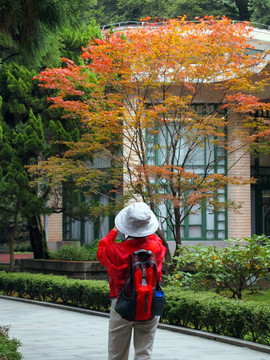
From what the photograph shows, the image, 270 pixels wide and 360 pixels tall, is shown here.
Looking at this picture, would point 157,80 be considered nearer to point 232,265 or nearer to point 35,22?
point 232,265

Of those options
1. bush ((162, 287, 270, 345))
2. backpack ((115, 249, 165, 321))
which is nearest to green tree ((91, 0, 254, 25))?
bush ((162, 287, 270, 345))

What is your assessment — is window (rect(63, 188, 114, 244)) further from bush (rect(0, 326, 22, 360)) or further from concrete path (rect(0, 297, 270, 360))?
bush (rect(0, 326, 22, 360))

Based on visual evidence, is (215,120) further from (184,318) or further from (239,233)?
(239,233)

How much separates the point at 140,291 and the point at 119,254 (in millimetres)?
382

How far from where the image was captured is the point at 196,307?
10844 mm

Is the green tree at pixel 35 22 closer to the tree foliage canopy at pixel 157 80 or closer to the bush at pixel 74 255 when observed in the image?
the tree foliage canopy at pixel 157 80

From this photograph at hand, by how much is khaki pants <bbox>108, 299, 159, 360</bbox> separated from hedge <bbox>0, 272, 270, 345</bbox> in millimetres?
4225

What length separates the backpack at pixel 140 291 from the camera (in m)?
5.24

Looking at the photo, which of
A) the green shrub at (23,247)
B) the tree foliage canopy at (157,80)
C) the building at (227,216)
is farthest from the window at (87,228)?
the green shrub at (23,247)

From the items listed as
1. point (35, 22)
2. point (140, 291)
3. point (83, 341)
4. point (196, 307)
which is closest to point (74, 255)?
point (196, 307)

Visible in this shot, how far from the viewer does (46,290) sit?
52.8 ft

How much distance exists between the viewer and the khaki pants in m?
5.43

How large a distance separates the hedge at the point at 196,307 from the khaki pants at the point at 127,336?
4225mm

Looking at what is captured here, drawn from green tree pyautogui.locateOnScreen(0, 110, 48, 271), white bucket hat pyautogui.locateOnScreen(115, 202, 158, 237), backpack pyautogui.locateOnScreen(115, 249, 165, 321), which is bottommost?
backpack pyautogui.locateOnScreen(115, 249, 165, 321)
